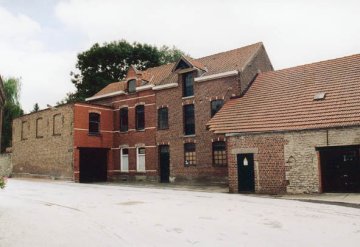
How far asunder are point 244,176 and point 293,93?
18.0ft

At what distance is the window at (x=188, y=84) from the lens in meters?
26.8

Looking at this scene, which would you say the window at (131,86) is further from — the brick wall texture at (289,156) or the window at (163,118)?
the brick wall texture at (289,156)

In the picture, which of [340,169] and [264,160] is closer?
[340,169]

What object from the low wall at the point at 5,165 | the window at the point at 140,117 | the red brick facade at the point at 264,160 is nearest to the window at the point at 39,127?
the low wall at the point at 5,165

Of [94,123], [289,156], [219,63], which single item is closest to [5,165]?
[94,123]

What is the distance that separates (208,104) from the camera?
25391 millimetres

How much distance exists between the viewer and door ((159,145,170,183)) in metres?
27.9

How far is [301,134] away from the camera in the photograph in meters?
17.4

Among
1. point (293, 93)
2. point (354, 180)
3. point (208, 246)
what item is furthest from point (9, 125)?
point (208, 246)

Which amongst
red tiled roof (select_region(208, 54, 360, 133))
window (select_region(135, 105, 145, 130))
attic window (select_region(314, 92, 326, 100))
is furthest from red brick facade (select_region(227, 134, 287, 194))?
window (select_region(135, 105, 145, 130))

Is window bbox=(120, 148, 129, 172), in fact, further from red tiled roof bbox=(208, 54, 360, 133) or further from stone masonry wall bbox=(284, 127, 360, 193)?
stone masonry wall bbox=(284, 127, 360, 193)

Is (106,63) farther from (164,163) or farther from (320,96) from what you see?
(320,96)

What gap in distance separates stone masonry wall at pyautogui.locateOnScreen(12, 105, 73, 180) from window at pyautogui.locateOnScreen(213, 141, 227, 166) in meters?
11.6

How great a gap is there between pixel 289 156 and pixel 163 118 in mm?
12865
